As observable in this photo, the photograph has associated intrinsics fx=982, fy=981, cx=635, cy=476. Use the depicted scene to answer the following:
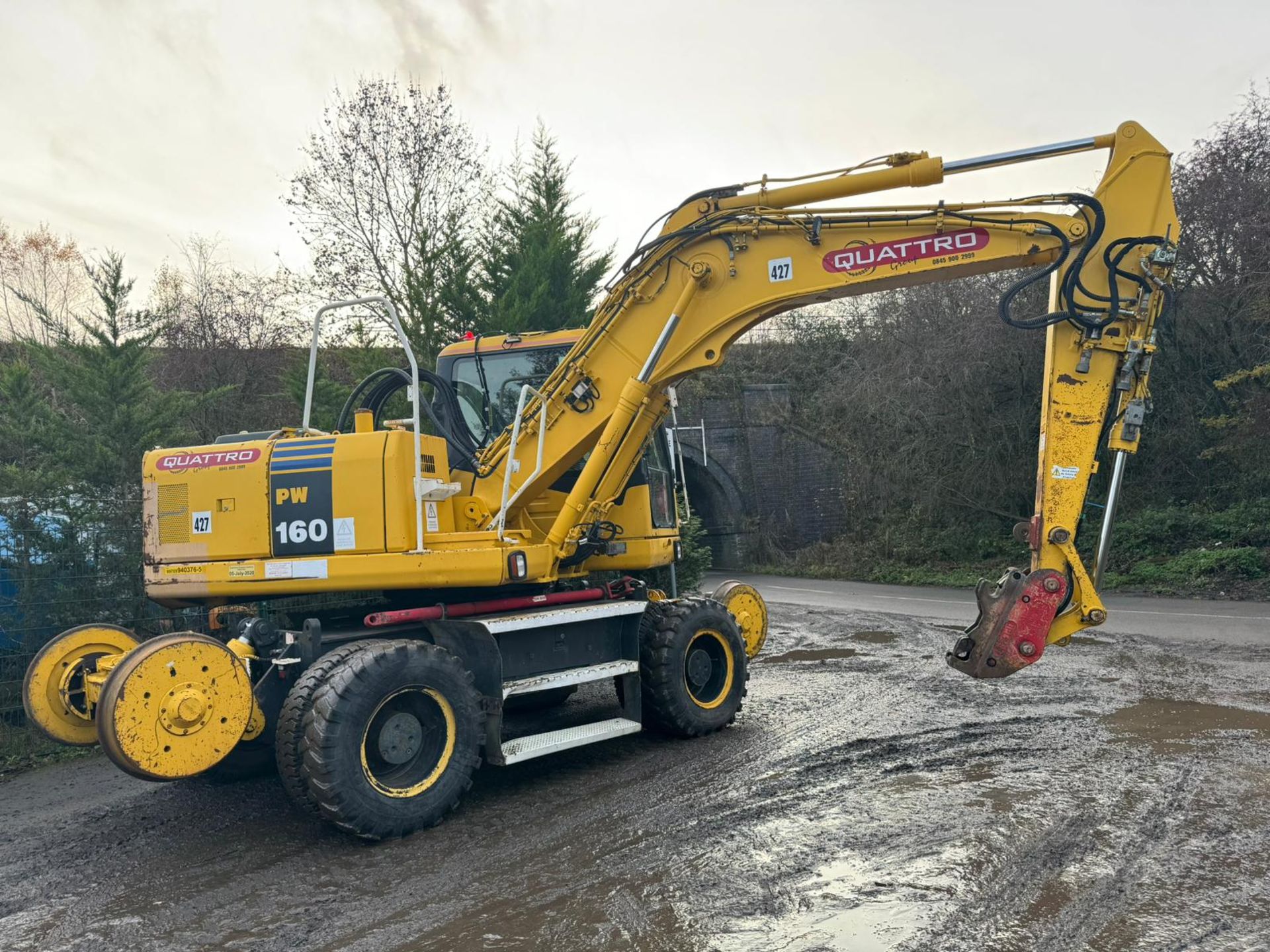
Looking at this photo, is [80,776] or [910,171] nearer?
[910,171]

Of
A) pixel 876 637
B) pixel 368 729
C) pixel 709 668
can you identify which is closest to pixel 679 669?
pixel 709 668

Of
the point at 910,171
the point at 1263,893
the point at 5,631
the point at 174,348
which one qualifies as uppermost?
the point at 174,348

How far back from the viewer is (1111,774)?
5.79 metres

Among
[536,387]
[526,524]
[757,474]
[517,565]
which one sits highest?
[757,474]

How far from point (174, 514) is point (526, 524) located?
230 cm

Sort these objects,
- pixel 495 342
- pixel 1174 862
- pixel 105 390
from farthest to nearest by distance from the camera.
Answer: pixel 105 390 → pixel 495 342 → pixel 1174 862

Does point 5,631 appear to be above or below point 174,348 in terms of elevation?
below

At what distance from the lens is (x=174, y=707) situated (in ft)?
16.2

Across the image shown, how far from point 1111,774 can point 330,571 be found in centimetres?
483

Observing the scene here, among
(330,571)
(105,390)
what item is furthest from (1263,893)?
(105,390)

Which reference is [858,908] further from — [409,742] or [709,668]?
[709,668]

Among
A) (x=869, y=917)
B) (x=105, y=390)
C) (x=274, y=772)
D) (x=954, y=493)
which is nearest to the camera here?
(x=869, y=917)

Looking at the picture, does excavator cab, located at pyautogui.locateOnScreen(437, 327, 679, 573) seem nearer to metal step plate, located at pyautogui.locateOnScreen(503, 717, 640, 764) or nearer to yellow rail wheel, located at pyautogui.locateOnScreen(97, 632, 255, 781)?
metal step plate, located at pyautogui.locateOnScreen(503, 717, 640, 764)

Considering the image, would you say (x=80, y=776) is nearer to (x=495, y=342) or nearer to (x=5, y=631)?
(x=5, y=631)
